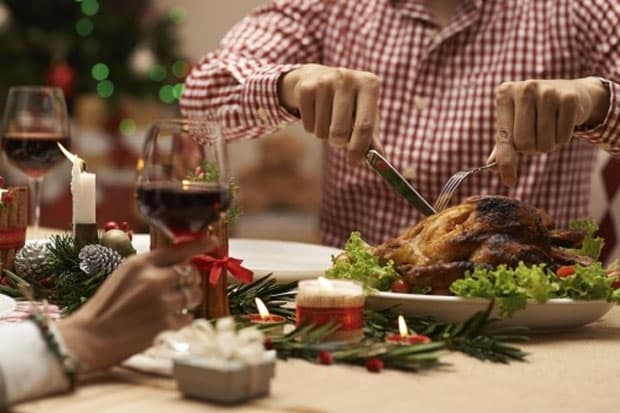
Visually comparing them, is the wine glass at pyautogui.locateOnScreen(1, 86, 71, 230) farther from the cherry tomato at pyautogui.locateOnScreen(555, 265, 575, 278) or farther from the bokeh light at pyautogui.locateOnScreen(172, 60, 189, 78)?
the bokeh light at pyautogui.locateOnScreen(172, 60, 189, 78)

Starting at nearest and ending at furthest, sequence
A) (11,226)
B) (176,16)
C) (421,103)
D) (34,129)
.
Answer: (11,226) < (34,129) < (421,103) < (176,16)

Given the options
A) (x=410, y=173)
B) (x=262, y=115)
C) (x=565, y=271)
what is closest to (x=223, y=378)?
(x=565, y=271)

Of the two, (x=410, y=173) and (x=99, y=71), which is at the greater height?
(x=99, y=71)

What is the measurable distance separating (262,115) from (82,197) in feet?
2.33

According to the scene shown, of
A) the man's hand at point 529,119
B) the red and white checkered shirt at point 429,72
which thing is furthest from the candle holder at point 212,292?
the red and white checkered shirt at point 429,72

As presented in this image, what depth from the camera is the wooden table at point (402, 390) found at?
970 millimetres

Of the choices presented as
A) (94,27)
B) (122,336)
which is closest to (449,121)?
(122,336)

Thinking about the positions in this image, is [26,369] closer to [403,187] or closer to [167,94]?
[403,187]

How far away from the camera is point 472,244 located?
4.48 feet

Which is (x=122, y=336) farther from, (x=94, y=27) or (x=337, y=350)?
(x=94, y=27)

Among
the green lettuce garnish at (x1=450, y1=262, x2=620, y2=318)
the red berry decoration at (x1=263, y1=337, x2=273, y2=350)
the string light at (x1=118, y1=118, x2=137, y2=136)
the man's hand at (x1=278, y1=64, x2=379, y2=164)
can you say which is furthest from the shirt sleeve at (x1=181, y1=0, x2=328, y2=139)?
the string light at (x1=118, y1=118, x2=137, y2=136)

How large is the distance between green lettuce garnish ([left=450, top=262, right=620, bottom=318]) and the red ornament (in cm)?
351

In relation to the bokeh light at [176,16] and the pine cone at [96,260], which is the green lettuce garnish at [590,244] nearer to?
the pine cone at [96,260]

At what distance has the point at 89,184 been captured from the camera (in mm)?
1511
